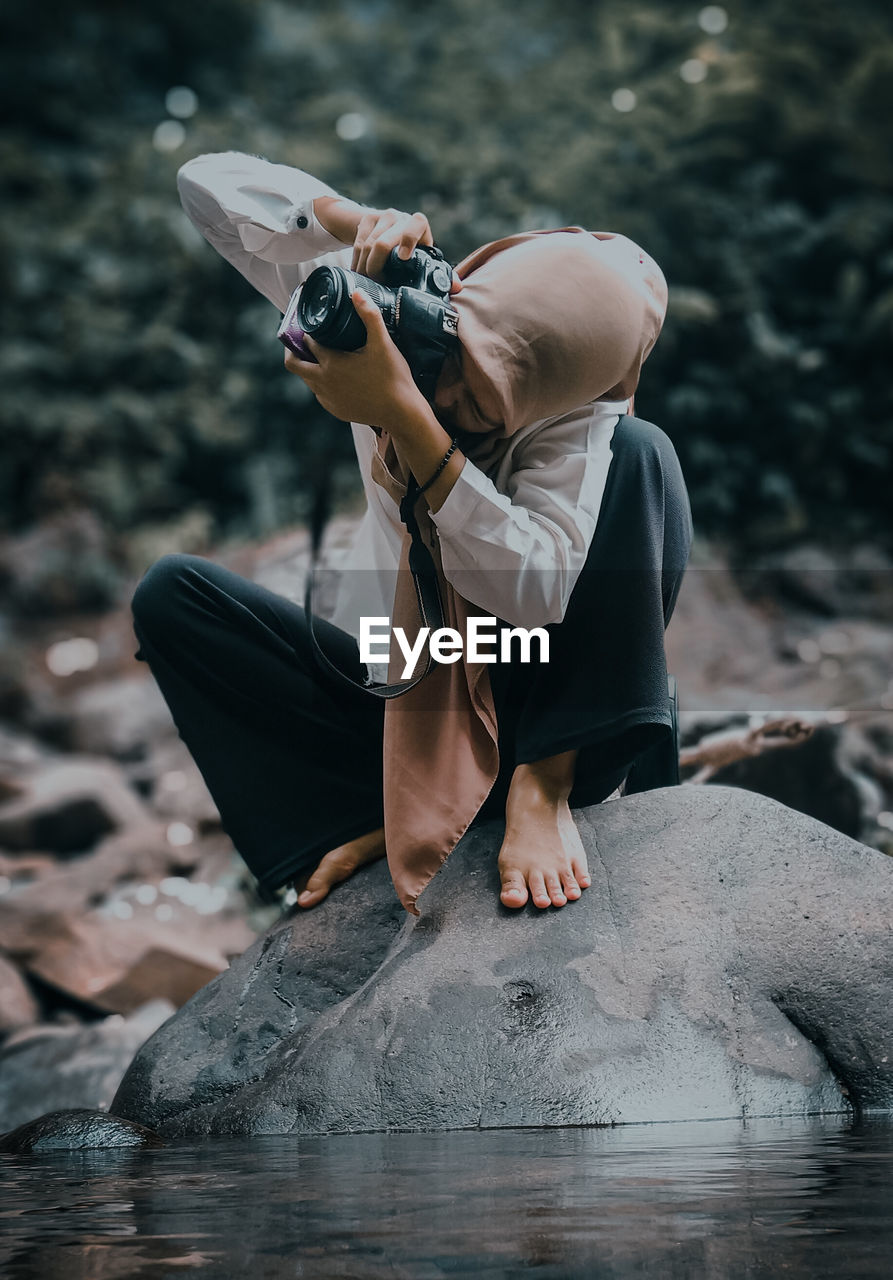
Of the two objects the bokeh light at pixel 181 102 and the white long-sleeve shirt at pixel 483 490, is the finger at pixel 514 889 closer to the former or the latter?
the white long-sleeve shirt at pixel 483 490

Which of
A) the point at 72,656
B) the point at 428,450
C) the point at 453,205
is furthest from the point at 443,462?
the point at 72,656

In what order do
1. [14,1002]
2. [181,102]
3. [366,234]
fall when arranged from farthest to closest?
[181,102]
[14,1002]
[366,234]

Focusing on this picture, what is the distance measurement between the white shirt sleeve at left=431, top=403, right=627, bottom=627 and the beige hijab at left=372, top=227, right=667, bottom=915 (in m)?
0.05

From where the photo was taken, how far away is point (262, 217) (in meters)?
2.22

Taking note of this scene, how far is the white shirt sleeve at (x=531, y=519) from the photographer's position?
5.78 feet

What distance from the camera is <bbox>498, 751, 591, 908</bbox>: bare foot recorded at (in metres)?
1.96

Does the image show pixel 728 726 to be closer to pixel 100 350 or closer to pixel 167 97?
pixel 100 350

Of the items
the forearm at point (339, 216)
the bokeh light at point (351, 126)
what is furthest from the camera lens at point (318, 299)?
the bokeh light at point (351, 126)

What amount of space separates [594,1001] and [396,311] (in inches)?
39.2

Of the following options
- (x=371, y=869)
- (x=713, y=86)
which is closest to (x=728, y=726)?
(x=371, y=869)

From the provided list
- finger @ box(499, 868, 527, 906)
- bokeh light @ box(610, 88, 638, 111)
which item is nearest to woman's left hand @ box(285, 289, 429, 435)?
finger @ box(499, 868, 527, 906)

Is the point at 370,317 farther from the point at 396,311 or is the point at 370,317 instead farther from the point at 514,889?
the point at 514,889

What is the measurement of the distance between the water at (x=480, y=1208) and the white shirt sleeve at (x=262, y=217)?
4.61 ft

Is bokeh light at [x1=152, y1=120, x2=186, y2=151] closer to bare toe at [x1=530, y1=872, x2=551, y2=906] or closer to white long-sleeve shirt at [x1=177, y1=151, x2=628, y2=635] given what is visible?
white long-sleeve shirt at [x1=177, y1=151, x2=628, y2=635]
